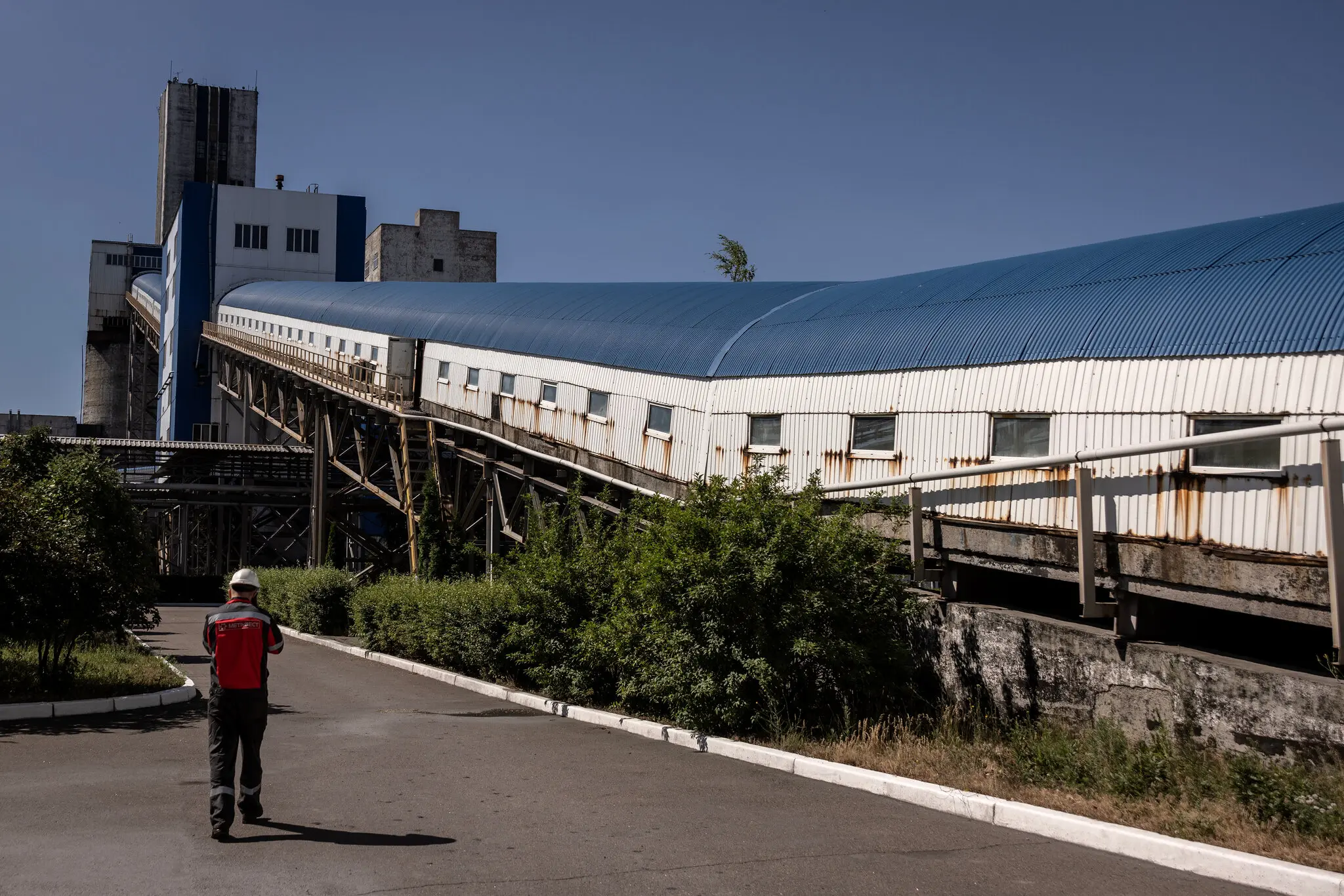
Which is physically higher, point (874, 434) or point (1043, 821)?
point (874, 434)

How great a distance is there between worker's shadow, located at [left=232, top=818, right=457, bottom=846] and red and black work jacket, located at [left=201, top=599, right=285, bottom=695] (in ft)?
3.09

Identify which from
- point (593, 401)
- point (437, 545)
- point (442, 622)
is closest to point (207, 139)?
point (437, 545)

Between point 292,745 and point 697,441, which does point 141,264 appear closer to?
point 697,441

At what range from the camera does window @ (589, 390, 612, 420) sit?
22781 mm

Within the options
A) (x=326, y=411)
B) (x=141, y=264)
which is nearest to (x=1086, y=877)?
(x=326, y=411)

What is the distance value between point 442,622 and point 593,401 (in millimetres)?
6461

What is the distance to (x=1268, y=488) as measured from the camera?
34.1 feet

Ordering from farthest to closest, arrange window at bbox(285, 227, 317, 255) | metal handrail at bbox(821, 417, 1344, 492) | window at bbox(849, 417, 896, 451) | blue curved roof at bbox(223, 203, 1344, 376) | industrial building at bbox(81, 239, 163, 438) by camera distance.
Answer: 1. industrial building at bbox(81, 239, 163, 438)
2. window at bbox(285, 227, 317, 255)
3. window at bbox(849, 417, 896, 451)
4. blue curved roof at bbox(223, 203, 1344, 376)
5. metal handrail at bbox(821, 417, 1344, 492)

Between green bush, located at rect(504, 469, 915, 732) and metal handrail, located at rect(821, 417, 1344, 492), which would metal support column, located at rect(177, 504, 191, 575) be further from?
green bush, located at rect(504, 469, 915, 732)

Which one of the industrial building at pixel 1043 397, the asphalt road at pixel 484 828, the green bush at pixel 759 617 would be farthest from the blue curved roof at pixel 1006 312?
the asphalt road at pixel 484 828

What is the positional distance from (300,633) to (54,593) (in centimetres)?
1388

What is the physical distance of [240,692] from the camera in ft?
25.5

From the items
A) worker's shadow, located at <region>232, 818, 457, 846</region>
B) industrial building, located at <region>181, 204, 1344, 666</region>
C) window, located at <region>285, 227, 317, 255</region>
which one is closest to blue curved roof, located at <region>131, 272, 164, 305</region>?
window, located at <region>285, 227, 317, 255</region>

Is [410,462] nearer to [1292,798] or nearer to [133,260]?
[1292,798]
